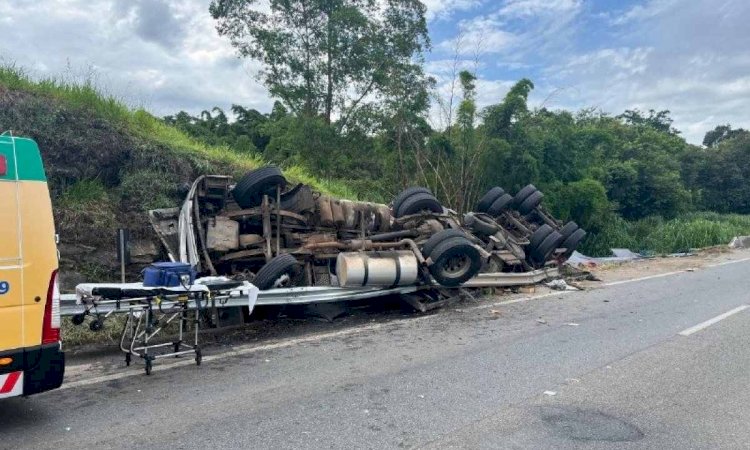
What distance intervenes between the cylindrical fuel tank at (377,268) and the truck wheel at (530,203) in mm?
5104

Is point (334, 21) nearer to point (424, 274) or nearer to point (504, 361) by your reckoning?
point (424, 274)

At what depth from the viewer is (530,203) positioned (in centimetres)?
1266

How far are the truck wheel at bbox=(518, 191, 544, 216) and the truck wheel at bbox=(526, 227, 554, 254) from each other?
3.13 ft

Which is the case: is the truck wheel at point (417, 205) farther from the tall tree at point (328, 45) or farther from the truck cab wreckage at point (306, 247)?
the tall tree at point (328, 45)

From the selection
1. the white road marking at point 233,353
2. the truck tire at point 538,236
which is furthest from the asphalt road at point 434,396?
the truck tire at point 538,236

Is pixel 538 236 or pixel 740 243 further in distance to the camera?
pixel 740 243

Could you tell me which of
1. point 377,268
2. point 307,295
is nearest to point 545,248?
point 377,268

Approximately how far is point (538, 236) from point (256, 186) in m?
6.09

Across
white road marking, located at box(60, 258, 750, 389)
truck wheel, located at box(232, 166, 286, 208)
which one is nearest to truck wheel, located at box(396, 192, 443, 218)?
white road marking, located at box(60, 258, 750, 389)

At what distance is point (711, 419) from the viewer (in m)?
4.50

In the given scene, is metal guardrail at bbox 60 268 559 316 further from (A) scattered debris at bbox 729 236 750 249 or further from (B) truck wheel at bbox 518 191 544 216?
(A) scattered debris at bbox 729 236 750 249

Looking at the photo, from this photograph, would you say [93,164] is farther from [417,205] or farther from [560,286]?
[560,286]

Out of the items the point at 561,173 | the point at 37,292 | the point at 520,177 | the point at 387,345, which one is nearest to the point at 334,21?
the point at 520,177

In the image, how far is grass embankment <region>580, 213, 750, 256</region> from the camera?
83.0 feet
